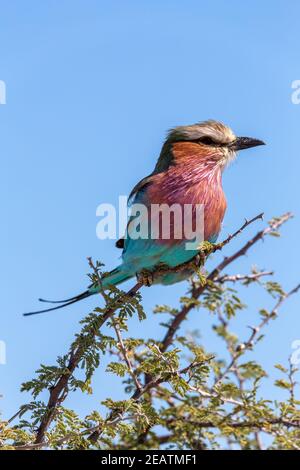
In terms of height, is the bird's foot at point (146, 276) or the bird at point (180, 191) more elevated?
the bird at point (180, 191)

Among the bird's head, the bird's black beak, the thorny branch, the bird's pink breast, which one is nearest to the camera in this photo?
the thorny branch

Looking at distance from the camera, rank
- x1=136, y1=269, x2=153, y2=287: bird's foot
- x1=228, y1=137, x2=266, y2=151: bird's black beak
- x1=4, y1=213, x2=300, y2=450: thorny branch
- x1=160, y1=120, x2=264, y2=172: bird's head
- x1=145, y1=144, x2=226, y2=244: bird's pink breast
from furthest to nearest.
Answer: x1=228, y1=137, x2=266, y2=151: bird's black beak
x1=160, y1=120, x2=264, y2=172: bird's head
x1=145, y1=144, x2=226, y2=244: bird's pink breast
x1=136, y1=269, x2=153, y2=287: bird's foot
x1=4, y1=213, x2=300, y2=450: thorny branch

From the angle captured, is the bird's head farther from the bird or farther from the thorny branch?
the thorny branch

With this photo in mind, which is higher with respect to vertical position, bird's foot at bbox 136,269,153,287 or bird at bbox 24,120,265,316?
bird at bbox 24,120,265,316

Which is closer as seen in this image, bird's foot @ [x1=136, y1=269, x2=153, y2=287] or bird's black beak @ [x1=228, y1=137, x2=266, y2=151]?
bird's foot @ [x1=136, y1=269, x2=153, y2=287]

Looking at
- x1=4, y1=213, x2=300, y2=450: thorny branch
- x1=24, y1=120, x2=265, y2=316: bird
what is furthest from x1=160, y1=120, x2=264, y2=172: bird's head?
x1=4, y1=213, x2=300, y2=450: thorny branch

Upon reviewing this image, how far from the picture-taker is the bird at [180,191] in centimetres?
452

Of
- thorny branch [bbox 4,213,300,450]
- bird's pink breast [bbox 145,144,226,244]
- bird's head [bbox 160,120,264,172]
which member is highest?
bird's head [bbox 160,120,264,172]

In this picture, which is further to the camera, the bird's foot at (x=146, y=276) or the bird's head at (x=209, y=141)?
the bird's head at (x=209, y=141)

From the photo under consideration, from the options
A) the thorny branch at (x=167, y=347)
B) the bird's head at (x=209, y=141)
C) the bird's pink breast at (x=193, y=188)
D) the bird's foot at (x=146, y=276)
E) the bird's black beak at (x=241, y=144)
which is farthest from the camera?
the bird's black beak at (x=241, y=144)

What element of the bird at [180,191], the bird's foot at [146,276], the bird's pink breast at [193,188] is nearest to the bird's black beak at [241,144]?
the bird at [180,191]

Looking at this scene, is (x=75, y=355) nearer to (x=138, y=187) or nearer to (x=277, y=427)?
(x=277, y=427)

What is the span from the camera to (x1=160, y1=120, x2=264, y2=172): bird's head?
527 centimetres

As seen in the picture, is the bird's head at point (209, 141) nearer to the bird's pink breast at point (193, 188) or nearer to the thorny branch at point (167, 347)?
the bird's pink breast at point (193, 188)
